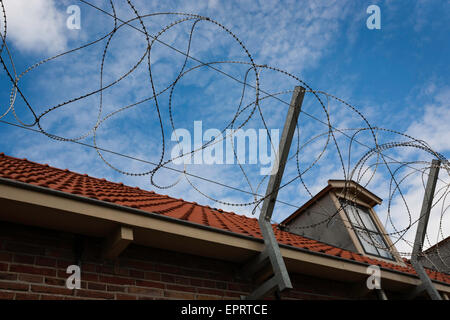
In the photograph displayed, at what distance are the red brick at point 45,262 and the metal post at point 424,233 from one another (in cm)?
567

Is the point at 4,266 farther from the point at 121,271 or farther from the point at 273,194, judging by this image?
the point at 273,194

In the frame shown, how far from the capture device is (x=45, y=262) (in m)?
3.62

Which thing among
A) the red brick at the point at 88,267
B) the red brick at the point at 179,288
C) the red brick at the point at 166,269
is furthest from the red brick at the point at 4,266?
the red brick at the point at 179,288

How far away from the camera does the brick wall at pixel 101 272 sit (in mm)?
3443

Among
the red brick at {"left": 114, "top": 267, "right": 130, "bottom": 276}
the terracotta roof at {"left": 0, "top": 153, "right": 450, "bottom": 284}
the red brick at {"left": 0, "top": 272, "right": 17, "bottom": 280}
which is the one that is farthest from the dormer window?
the red brick at {"left": 0, "top": 272, "right": 17, "bottom": 280}

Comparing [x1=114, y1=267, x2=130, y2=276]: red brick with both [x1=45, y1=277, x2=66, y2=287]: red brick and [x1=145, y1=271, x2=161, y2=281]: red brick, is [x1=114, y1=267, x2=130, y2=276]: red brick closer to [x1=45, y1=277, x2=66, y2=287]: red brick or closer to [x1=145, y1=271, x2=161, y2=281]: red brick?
[x1=145, y1=271, x2=161, y2=281]: red brick

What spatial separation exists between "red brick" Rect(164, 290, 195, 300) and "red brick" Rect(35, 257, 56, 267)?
4.00 feet

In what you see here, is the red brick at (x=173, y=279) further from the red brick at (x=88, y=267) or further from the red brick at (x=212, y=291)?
the red brick at (x=88, y=267)

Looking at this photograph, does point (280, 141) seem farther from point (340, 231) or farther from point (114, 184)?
point (340, 231)

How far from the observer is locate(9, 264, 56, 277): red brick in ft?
11.2
